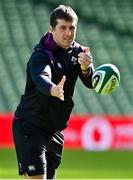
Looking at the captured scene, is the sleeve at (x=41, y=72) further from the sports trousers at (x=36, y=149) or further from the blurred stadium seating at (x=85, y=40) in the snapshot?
the blurred stadium seating at (x=85, y=40)

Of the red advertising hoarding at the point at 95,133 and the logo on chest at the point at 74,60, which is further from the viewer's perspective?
the red advertising hoarding at the point at 95,133

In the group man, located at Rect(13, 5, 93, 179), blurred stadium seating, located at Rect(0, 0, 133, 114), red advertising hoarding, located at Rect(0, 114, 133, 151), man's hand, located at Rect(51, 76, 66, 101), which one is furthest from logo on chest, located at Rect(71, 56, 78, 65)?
blurred stadium seating, located at Rect(0, 0, 133, 114)

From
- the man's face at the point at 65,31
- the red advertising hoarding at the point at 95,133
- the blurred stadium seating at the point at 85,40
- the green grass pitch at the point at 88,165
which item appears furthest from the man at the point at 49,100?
the blurred stadium seating at the point at 85,40

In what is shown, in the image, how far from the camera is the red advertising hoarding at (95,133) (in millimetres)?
12812

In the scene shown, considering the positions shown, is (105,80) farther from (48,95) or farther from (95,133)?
(95,133)

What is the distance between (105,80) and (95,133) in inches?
278

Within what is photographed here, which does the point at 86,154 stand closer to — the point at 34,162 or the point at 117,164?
the point at 117,164

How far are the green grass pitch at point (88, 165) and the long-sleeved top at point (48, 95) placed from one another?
15.0 ft

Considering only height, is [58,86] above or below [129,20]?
above

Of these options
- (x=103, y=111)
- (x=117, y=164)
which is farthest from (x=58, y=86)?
(x=103, y=111)

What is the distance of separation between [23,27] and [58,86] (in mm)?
12215

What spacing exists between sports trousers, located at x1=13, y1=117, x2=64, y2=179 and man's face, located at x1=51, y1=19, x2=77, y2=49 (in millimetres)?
746

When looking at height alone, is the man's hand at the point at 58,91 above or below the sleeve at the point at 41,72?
below

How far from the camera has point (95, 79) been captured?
19.4 feet
